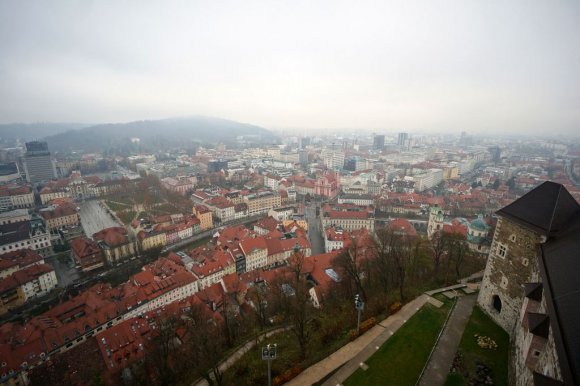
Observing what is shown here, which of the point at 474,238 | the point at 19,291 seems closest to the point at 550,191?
the point at 474,238

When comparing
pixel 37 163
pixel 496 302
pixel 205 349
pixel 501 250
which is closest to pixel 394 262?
pixel 496 302

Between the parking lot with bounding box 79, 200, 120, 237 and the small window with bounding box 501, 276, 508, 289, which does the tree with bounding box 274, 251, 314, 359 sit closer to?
the small window with bounding box 501, 276, 508, 289

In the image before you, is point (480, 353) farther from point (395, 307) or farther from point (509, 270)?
point (509, 270)

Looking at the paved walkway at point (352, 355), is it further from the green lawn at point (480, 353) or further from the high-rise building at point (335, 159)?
the high-rise building at point (335, 159)

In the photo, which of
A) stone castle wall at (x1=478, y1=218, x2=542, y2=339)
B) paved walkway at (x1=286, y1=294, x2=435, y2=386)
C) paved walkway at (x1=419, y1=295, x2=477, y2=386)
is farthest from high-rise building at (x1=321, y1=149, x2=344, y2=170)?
paved walkway at (x1=286, y1=294, x2=435, y2=386)

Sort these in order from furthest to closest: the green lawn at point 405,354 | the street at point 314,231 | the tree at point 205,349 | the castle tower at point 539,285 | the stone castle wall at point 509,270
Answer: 1. the street at point 314,231
2. the tree at point 205,349
3. the stone castle wall at point 509,270
4. the green lawn at point 405,354
5. the castle tower at point 539,285

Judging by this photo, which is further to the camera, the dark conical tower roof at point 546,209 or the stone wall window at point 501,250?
the stone wall window at point 501,250

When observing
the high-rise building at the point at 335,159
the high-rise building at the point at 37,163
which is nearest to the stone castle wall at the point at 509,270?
the high-rise building at the point at 335,159
